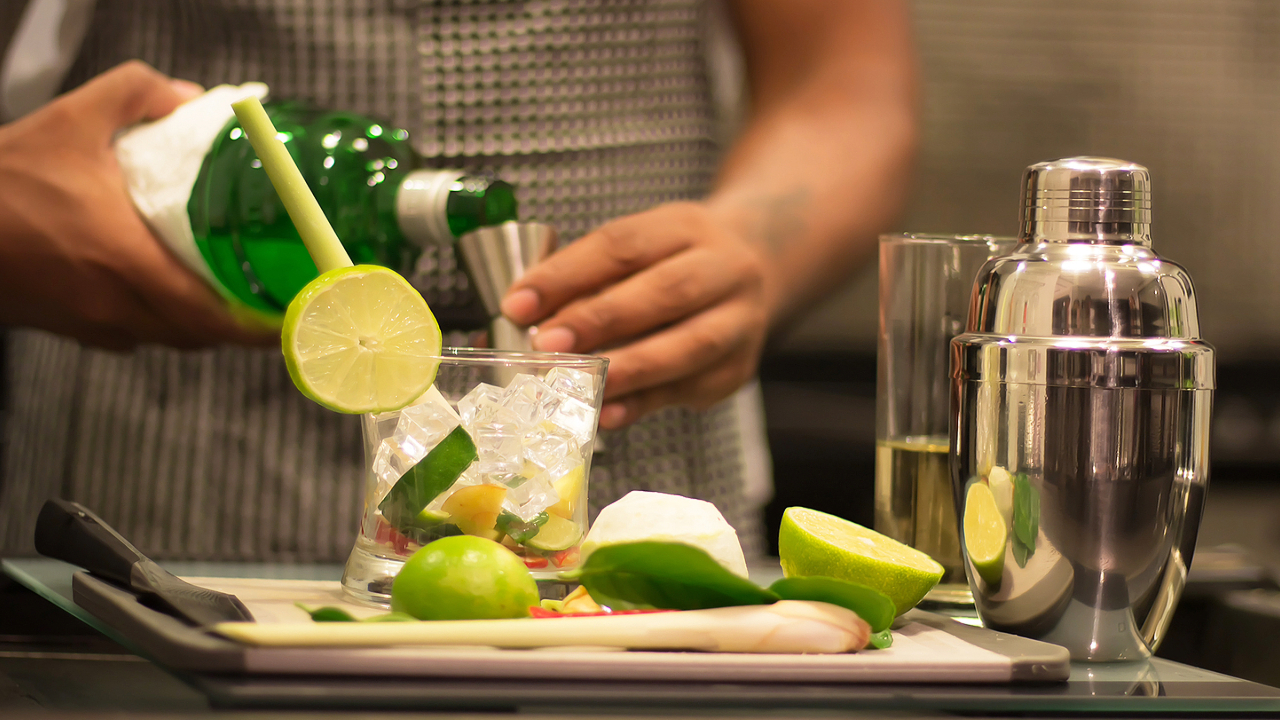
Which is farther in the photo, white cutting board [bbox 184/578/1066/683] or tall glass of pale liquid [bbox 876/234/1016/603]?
tall glass of pale liquid [bbox 876/234/1016/603]

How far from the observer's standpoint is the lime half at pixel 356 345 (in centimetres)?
52

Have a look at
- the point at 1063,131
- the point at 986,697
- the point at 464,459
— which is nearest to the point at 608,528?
the point at 464,459

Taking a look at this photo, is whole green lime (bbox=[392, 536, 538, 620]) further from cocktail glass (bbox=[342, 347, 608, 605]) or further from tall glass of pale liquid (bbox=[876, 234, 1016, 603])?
tall glass of pale liquid (bbox=[876, 234, 1016, 603])

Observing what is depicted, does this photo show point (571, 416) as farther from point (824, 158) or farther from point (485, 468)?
point (824, 158)

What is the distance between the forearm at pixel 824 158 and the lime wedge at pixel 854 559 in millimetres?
522

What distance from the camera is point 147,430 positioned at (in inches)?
42.8

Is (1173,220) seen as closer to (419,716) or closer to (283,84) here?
(283,84)

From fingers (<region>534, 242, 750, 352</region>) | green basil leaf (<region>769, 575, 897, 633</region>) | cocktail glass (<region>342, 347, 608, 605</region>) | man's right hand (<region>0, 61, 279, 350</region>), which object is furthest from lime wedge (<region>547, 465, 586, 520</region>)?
man's right hand (<region>0, 61, 279, 350</region>)

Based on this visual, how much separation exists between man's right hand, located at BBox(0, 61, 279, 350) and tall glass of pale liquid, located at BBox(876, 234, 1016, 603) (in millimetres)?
473

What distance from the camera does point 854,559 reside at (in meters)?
0.53

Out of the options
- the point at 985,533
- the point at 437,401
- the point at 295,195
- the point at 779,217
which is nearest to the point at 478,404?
the point at 437,401

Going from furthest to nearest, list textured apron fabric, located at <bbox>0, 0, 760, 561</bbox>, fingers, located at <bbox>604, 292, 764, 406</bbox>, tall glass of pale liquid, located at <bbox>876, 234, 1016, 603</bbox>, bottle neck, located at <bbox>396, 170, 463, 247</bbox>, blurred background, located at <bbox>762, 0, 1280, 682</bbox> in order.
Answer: blurred background, located at <bbox>762, 0, 1280, 682</bbox>
textured apron fabric, located at <bbox>0, 0, 760, 561</bbox>
fingers, located at <bbox>604, 292, 764, 406</bbox>
bottle neck, located at <bbox>396, 170, 463, 247</bbox>
tall glass of pale liquid, located at <bbox>876, 234, 1016, 603</bbox>

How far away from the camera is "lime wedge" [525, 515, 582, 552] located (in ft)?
1.80

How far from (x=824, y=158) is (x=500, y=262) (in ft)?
1.61
